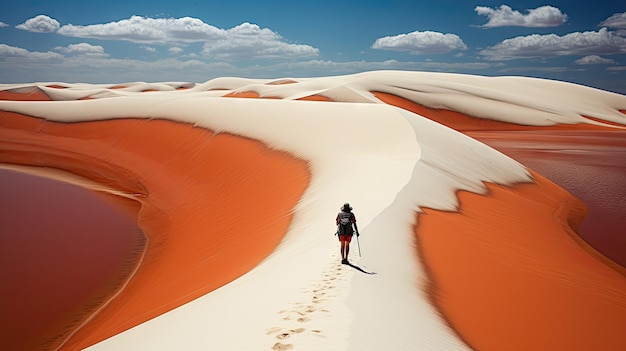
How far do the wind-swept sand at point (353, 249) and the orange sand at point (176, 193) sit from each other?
0.29ft

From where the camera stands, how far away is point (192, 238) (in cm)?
1327

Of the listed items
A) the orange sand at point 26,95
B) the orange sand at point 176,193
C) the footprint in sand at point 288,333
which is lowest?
the orange sand at point 176,193

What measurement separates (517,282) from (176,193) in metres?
14.5

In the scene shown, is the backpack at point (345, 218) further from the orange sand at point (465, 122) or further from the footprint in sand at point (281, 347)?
the orange sand at point (465, 122)

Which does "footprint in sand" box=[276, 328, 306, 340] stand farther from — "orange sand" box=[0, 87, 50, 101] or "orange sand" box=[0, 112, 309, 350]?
"orange sand" box=[0, 87, 50, 101]

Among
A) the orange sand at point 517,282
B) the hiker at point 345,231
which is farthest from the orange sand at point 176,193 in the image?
the orange sand at point 517,282

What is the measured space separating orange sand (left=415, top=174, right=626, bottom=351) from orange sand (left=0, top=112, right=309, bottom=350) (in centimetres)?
344

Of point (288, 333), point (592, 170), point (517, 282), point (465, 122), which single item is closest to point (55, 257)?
point (288, 333)

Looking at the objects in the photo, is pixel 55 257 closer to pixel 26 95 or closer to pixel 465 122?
pixel 465 122

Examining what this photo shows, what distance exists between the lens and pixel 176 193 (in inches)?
759

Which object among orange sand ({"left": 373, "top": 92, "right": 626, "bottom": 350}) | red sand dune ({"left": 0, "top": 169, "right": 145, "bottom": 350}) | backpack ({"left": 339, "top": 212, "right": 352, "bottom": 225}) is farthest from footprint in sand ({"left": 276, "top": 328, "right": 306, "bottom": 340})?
red sand dune ({"left": 0, "top": 169, "right": 145, "bottom": 350})

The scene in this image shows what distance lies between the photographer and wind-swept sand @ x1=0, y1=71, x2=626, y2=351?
536cm

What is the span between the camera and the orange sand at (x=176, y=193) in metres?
9.14

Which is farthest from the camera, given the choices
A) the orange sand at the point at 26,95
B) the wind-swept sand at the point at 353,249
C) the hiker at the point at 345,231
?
the orange sand at the point at 26,95
